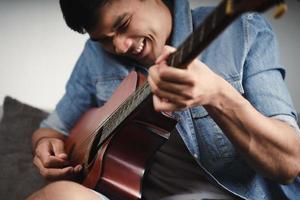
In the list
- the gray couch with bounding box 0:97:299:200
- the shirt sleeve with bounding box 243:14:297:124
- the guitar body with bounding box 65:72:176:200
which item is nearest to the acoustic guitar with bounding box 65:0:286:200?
the guitar body with bounding box 65:72:176:200

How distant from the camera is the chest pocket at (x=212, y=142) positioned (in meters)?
1.07

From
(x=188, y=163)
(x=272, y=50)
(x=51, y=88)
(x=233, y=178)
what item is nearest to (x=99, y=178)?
(x=188, y=163)

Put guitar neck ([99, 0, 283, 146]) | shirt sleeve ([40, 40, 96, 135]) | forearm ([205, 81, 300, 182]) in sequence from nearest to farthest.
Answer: guitar neck ([99, 0, 283, 146]) < forearm ([205, 81, 300, 182]) < shirt sleeve ([40, 40, 96, 135])

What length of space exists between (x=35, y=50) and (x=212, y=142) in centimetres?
107

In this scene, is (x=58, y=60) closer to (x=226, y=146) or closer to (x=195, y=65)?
(x=226, y=146)

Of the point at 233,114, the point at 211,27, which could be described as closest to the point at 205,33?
the point at 211,27

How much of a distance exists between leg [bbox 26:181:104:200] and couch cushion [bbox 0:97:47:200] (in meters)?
0.60

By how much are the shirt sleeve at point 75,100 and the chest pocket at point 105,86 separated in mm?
54

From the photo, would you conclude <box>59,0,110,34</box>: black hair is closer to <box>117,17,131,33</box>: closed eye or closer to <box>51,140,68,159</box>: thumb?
<box>117,17,131,33</box>: closed eye

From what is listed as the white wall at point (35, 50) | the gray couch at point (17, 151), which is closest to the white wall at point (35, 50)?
the white wall at point (35, 50)

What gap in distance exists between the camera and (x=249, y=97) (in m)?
1.00

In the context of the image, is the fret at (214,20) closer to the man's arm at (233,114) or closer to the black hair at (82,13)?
the man's arm at (233,114)

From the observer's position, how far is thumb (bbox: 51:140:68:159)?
120 centimetres

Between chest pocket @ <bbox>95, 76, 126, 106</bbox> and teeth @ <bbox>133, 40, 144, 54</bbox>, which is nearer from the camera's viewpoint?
teeth @ <bbox>133, 40, 144, 54</bbox>
